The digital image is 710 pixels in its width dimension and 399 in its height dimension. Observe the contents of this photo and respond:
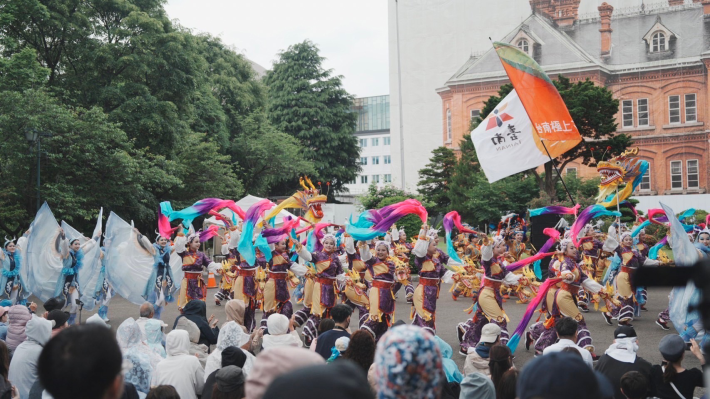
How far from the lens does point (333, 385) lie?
5.32ft

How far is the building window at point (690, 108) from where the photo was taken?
96.6 ft

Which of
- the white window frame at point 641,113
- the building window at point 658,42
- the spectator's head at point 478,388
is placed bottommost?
the spectator's head at point 478,388

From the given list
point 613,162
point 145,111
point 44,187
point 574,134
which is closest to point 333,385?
point 613,162

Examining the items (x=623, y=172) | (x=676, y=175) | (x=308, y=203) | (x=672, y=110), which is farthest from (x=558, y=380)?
(x=672, y=110)

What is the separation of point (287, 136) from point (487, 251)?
26.0m

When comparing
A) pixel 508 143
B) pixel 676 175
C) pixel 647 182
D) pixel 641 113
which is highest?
Answer: pixel 641 113

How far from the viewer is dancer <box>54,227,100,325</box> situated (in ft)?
35.7

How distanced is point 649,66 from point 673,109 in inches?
93.2

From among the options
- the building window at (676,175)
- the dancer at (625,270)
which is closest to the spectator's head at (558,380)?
the dancer at (625,270)

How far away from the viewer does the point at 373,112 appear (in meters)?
60.3

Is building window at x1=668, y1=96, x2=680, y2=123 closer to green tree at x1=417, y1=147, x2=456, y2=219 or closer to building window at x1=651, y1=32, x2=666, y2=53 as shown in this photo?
building window at x1=651, y1=32, x2=666, y2=53

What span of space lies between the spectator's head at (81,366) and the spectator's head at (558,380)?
141 cm

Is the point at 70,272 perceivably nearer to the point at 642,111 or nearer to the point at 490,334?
the point at 490,334

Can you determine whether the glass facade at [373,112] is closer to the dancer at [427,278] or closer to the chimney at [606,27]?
the chimney at [606,27]
